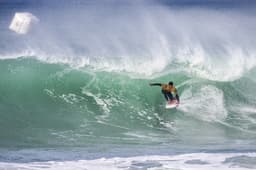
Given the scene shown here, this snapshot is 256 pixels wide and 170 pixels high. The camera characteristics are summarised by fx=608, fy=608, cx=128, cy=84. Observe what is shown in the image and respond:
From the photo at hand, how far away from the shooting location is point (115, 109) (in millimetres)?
15211

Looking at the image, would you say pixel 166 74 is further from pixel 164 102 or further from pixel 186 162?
pixel 186 162

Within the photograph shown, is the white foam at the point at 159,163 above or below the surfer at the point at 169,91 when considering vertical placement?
below

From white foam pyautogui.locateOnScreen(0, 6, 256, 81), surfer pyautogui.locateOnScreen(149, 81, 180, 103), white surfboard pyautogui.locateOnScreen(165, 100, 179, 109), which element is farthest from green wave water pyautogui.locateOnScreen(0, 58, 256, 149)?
white foam pyautogui.locateOnScreen(0, 6, 256, 81)

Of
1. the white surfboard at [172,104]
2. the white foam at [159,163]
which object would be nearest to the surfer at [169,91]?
the white surfboard at [172,104]

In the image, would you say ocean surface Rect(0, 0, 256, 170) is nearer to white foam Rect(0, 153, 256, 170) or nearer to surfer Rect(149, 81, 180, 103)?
white foam Rect(0, 153, 256, 170)

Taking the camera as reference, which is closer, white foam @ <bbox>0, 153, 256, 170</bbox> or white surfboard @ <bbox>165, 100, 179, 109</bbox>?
white foam @ <bbox>0, 153, 256, 170</bbox>

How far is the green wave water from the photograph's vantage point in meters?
13.2

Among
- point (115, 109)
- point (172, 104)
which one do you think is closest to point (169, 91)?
point (172, 104)

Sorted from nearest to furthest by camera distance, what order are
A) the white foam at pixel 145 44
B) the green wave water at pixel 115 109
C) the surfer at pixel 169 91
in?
the green wave water at pixel 115 109, the surfer at pixel 169 91, the white foam at pixel 145 44

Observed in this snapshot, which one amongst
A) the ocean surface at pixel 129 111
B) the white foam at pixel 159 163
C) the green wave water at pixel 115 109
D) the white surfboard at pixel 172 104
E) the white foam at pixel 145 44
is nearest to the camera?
the white foam at pixel 159 163

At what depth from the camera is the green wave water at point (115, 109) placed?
43.2 ft

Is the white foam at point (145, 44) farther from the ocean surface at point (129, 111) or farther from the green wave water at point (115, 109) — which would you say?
the green wave water at point (115, 109)

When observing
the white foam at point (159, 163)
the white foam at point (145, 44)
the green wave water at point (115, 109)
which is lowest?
the white foam at point (159, 163)

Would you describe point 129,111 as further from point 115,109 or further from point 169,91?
point 169,91
